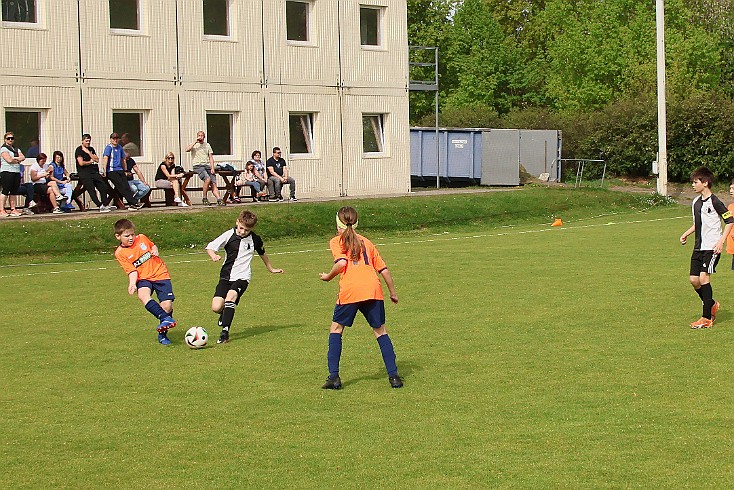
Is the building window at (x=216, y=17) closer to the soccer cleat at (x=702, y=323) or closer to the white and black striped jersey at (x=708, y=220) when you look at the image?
the white and black striped jersey at (x=708, y=220)

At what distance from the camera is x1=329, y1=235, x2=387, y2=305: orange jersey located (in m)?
11.1

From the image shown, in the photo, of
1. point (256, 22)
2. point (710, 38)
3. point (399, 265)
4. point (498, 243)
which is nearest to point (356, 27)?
point (256, 22)

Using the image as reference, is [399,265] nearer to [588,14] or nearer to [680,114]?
[680,114]

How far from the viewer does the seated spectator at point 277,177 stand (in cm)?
3381

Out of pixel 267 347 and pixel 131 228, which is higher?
pixel 131 228

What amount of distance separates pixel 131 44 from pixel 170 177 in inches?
174

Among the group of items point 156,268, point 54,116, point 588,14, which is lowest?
point 156,268

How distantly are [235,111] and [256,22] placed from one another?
9.25 ft

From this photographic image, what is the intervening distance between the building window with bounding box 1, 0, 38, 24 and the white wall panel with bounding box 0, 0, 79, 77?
0.19 metres

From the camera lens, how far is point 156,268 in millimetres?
14453

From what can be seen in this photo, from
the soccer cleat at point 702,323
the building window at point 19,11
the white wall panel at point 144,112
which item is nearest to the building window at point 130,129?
the white wall panel at point 144,112

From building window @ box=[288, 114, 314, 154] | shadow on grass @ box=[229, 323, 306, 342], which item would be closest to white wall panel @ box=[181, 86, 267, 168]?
building window @ box=[288, 114, 314, 154]

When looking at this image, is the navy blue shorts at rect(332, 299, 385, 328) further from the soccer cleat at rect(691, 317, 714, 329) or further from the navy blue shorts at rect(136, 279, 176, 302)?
the soccer cleat at rect(691, 317, 714, 329)

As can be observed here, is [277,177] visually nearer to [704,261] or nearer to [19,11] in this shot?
[19,11]
